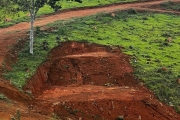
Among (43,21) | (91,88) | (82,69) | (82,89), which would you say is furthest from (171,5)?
(82,89)

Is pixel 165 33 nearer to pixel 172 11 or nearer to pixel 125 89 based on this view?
pixel 172 11

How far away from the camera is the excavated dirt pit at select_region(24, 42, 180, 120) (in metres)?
21.4

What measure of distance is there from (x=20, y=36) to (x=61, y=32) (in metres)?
4.01

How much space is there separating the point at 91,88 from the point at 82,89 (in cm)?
69

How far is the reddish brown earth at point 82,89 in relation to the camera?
67.9ft

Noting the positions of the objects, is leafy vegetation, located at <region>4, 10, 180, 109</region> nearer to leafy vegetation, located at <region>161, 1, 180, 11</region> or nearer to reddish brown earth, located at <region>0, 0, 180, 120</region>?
reddish brown earth, located at <region>0, 0, 180, 120</region>

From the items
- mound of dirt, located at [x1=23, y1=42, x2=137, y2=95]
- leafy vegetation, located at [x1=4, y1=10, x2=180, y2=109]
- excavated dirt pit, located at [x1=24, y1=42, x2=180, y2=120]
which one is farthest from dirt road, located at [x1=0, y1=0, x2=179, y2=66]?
excavated dirt pit, located at [x1=24, y1=42, x2=180, y2=120]

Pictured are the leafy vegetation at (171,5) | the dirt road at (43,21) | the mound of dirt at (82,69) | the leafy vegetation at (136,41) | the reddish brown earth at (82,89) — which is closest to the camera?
the reddish brown earth at (82,89)

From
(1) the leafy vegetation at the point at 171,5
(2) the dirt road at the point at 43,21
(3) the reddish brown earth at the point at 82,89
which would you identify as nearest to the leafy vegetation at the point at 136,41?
(3) the reddish brown earth at the point at 82,89

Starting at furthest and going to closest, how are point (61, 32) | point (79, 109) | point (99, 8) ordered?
point (99, 8) → point (61, 32) → point (79, 109)

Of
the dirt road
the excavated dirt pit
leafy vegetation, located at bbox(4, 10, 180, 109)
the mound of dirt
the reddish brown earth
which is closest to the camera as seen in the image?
the reddish brown earth

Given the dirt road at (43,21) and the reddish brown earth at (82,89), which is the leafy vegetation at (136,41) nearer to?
the reddish brown earth at (82,89)

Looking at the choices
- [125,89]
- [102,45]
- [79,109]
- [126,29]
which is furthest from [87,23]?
[79,109]

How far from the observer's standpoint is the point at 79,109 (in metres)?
21.2
